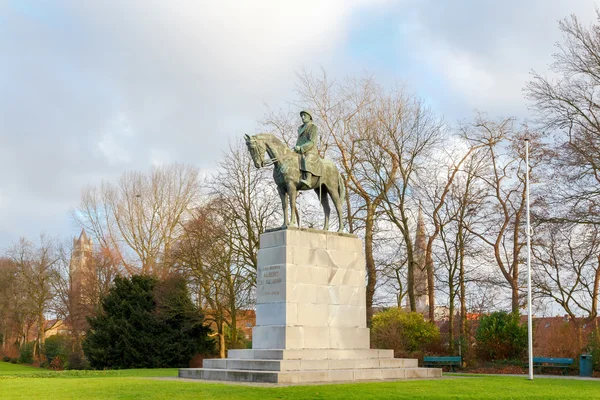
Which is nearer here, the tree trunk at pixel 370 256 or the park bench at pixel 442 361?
the park bench at pixel 442 361

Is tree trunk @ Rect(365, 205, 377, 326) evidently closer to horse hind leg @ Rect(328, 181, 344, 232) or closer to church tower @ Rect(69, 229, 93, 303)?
horse hind leg @ Rect(328, 181, 344, 232)

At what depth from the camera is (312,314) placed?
2155 centimetres

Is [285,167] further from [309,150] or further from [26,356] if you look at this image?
[26,356]

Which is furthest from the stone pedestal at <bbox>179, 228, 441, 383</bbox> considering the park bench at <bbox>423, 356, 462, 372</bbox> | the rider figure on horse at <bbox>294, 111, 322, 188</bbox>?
the park bench at <bbox>423, 356, 462, 372</bbox>

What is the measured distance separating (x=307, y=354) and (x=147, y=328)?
22827 mm

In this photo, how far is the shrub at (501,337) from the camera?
29766 millimetres

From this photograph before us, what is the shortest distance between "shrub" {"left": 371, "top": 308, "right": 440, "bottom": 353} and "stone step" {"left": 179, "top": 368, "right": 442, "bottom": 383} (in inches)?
412

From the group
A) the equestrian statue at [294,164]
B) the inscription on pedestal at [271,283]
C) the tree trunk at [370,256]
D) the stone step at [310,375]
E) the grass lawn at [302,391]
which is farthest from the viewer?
the tree trunk at [370,256]

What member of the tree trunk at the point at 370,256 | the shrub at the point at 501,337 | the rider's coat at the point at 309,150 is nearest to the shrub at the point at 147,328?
the tree trunk at the point at 370,256

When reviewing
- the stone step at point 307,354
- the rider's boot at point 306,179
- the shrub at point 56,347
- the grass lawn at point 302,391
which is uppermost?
the rider's boot at point 306,179

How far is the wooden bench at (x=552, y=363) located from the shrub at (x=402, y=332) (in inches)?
261

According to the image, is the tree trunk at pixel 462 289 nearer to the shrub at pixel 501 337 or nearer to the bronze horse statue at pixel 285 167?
the shrub at pixel 501 337

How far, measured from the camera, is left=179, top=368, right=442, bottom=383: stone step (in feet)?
58.0

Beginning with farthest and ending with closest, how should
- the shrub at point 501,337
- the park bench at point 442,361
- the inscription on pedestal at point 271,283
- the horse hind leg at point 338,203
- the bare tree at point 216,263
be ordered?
the bare tree at point 216,263, the shrub at point 501,337, the park bench at point 442,361, the horse hind leg at point 338,203, the inscription on pedestal at point 271,283
